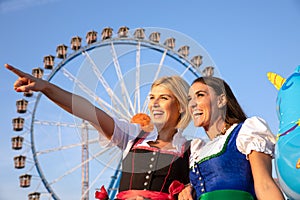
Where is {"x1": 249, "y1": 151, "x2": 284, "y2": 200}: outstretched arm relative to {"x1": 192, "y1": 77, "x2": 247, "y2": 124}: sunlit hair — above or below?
below

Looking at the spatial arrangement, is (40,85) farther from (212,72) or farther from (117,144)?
(212,72)

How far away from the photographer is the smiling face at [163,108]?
2645 mm

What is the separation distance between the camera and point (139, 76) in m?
2.83

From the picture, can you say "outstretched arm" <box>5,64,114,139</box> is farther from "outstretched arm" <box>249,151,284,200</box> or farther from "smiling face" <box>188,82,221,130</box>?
"outstretched arm" <box>249,151,284,200</box>

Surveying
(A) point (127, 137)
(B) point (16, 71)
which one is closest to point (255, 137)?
(A) point (127, 137)

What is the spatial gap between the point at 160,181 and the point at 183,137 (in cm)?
23

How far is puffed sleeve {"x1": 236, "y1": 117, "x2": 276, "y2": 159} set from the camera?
87.0 inches

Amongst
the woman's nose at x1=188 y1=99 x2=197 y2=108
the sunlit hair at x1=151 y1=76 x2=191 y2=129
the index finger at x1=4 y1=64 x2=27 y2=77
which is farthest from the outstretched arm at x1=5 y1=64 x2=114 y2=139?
the woman's nose at x1=188 y1=99 x2=197 y2=108

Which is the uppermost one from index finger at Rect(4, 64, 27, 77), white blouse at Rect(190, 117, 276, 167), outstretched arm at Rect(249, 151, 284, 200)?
index finger at Rect(4, 64, 27, 77)

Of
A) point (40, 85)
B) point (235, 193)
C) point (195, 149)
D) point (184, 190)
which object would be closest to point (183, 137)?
point (195, 149)

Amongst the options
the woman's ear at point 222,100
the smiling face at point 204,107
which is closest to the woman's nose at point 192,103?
the smiling face at point 204,107

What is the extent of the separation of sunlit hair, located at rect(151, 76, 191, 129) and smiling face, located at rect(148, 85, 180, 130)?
0.02 metres

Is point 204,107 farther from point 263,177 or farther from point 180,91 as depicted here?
point 263,177

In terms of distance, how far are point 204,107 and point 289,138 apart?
1.94 ft
